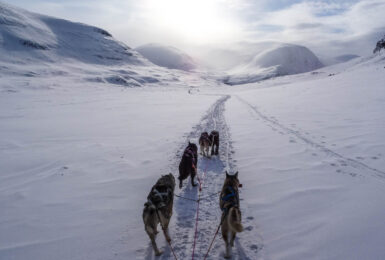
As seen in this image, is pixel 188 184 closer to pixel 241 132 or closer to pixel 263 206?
pixel 263 206

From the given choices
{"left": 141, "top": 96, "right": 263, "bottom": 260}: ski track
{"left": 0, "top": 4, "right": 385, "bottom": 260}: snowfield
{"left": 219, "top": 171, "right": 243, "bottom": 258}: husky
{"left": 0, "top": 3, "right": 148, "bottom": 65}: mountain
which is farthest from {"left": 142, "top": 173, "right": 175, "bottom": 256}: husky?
{"left": 0, "top": 3, "right": 148, "bottom": 65}: mountain

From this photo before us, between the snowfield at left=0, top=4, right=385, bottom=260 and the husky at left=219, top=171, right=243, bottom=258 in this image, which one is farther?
→ the snowfield at left=0, top=4, right=385, bottom=260

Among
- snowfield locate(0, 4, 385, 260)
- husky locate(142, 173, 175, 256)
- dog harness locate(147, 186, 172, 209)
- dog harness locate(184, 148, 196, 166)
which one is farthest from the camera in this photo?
dog harness locate(184, 148, 196, 166)

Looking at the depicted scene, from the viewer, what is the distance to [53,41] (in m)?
114

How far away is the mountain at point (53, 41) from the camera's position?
3652 inches

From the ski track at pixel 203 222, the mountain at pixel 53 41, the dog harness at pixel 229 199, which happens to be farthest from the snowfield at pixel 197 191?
the mountain at pixel 53 41

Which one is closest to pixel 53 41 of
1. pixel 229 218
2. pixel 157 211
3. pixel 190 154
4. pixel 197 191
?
pixel 190 154

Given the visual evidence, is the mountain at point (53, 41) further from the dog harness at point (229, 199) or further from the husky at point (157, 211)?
the dog harness at point (229, 199)

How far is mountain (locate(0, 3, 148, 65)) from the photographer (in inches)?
3652

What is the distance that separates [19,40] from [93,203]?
126 metres

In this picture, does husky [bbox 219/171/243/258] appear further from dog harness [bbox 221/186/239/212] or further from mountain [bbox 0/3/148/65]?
mountain [bbox 0/3/148/65]

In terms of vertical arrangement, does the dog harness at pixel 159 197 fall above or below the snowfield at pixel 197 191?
above

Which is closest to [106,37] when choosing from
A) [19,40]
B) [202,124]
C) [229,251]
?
[19,40]

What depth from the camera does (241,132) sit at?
1112 cm
